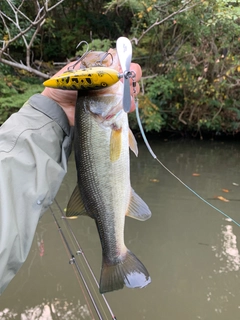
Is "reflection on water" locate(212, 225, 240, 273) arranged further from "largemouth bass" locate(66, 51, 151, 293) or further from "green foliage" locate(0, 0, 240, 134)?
"green foliage" locate(0, 0, 240, 134)

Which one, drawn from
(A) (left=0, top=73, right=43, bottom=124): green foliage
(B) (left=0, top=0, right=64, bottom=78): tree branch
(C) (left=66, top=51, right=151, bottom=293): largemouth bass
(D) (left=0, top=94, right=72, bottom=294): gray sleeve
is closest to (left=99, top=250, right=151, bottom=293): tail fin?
(C) (left=66, top=51, right=151, bottom=293): largemouth bass

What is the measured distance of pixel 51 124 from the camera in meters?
1.41

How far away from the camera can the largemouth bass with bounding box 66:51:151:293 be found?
4.25 feet

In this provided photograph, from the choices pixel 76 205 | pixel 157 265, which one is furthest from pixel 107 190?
pixel 157 265

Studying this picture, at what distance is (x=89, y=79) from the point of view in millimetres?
1135

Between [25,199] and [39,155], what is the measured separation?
7.4 inches

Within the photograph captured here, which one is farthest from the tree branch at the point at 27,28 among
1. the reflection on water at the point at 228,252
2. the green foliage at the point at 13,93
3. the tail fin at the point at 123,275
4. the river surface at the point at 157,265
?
the tail fin at the point at 123,275

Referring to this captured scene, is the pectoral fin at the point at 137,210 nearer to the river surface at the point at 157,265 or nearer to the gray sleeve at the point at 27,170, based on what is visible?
the gray sleeve at the point at 27,170

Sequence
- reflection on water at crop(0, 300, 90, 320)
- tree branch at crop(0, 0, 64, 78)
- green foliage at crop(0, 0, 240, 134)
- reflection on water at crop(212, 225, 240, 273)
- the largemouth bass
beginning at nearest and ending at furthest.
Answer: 1. the largemouth bass
2. reflection on water at crop(0, 300, 90, 320)
3. reflection on water at crop(212, 225, 240, 273)
4. tree branch at crop(0, 0, 64, 78)
5. green foliage at crop(0, 0, 240, 134)

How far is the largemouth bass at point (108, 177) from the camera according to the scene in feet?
4.25

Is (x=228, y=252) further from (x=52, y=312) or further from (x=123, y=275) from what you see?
(x=123, y=275)

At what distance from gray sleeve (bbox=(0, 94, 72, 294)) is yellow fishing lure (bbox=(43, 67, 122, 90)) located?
0.85 feet

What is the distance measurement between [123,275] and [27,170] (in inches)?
23.9

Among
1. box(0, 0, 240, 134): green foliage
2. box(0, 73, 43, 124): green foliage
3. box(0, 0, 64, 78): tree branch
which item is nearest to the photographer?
box(0, 0, 64, 78): tree branch
